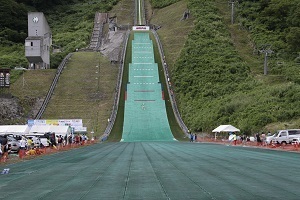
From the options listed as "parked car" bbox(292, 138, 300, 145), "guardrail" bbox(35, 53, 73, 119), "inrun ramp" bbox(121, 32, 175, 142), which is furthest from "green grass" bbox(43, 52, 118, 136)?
"parked car" bbox(292, 138, 300, 145)

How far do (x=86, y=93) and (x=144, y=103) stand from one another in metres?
7.58

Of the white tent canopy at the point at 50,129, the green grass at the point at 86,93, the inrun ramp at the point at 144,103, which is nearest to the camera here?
the white tent canopy at the point at 50,129

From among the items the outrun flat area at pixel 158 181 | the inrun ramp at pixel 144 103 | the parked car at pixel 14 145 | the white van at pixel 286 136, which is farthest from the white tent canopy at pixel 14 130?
the outrun flat area at pixel 158 181

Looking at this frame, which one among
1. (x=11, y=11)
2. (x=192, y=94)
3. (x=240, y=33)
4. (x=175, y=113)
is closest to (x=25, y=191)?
(x=175, y=113)

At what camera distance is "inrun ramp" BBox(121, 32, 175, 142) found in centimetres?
5281

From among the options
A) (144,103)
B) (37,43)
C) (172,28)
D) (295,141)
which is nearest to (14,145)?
(295,141)

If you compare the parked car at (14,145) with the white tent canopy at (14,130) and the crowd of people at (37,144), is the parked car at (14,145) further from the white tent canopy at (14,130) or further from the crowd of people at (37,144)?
the white tent canopy at (14,130)

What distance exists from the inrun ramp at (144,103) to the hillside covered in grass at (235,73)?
2734 millimetres

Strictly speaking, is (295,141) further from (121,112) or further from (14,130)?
(121,112)

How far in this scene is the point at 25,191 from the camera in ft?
46.1

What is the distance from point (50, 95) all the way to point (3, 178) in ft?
147

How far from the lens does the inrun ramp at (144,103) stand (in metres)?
52.8

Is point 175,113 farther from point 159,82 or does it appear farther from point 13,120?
point 13,120

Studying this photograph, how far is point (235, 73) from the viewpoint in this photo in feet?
220
